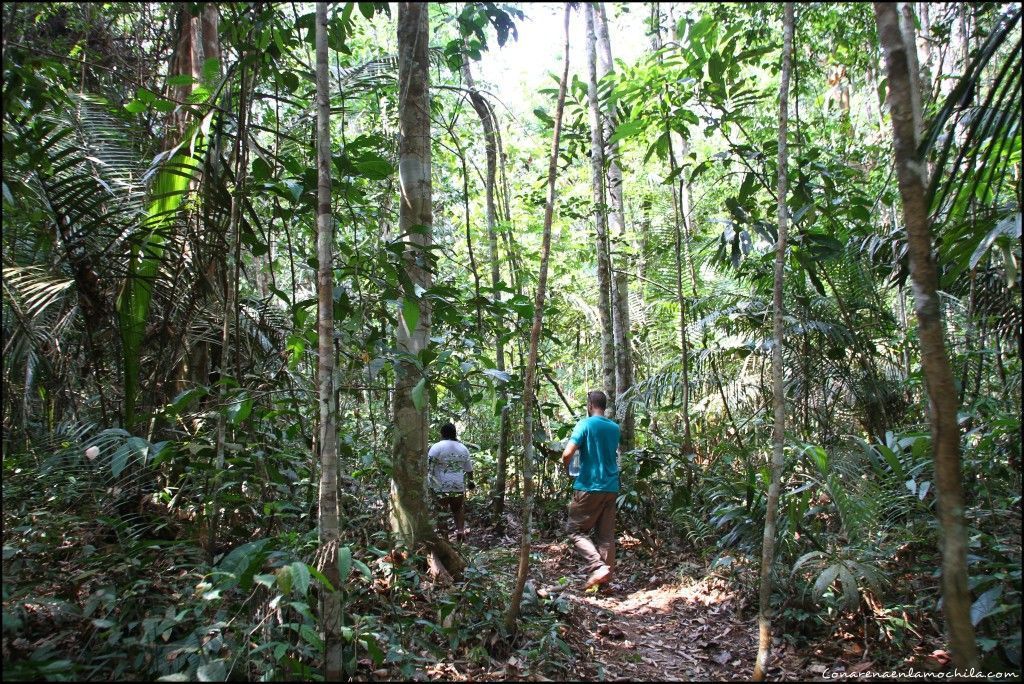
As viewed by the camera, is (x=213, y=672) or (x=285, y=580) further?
(x=213, y=672)

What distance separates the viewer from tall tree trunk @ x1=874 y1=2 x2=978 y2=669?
205cm

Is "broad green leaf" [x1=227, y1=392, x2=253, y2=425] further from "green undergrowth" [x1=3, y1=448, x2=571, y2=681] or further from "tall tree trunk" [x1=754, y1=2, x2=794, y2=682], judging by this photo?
"tall tree trunk" [x1=754, y1=2, x2=794, y2=682]

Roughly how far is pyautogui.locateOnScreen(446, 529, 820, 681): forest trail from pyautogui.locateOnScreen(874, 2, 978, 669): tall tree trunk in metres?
2.11

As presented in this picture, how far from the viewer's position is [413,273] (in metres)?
4.73

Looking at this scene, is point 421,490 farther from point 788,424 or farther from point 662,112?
point 788,424

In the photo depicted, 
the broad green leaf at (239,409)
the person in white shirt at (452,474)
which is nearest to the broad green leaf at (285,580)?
the broad green leaf at (239,409)

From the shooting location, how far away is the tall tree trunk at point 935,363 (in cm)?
205

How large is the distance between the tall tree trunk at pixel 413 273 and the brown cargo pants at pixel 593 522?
1.75m

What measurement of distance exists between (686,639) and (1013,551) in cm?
212

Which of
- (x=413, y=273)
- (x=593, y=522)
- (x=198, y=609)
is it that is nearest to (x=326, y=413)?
(x=198, y=609)

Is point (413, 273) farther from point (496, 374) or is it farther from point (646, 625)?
point (646, 625)

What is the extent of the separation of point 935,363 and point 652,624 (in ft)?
12.1

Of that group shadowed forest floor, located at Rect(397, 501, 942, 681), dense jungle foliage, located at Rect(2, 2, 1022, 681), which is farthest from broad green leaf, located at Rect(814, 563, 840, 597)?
shadowed forest floor, located at Rect(397, 501, 942, 681)

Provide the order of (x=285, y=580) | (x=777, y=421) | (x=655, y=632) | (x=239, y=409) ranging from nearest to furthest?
(x=285, y=580)
(x=239, y=409)
(x=777, y=421)
(x=655, y=632)
